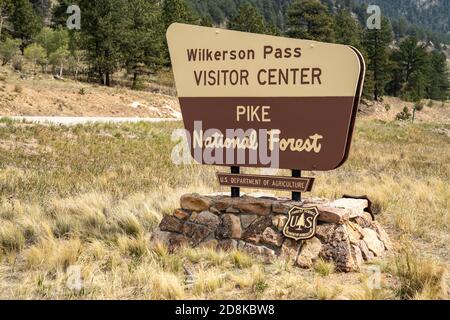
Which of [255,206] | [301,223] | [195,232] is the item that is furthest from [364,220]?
[195,232]

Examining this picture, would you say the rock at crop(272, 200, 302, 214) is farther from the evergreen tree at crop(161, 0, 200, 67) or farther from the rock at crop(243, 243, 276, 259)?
the evergreen tree at crop(161, 0, 200, 67)

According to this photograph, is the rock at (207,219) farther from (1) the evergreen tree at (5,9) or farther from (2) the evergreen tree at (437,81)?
(2) the evergreen tree at (437,81)

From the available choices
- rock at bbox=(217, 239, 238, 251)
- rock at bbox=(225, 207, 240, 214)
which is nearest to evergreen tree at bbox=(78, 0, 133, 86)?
rock at bbox=(225, 207, 240, 214)

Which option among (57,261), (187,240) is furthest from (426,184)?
(57,261)

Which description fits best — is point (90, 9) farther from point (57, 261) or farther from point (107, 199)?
point (57, 261)

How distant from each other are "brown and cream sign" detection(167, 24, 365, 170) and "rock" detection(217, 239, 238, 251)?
1.02 m

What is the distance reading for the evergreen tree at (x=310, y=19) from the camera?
158 ft

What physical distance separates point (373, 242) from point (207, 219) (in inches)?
85.1

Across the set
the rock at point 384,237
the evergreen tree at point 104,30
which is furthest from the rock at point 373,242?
the evergreen tree at point 104,30

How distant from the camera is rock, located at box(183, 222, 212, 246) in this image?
Answer: 656 cm

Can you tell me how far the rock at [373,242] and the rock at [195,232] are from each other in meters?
2.02

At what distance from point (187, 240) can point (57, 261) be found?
65.1 inches

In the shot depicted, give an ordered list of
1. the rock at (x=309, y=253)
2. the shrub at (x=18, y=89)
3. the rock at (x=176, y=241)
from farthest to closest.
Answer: the shrub at (x=18, y=89) → the rock at (x=176, y=241) → the rock at (x=309, y=253)

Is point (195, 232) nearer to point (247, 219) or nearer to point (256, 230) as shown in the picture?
point (247, 219)
